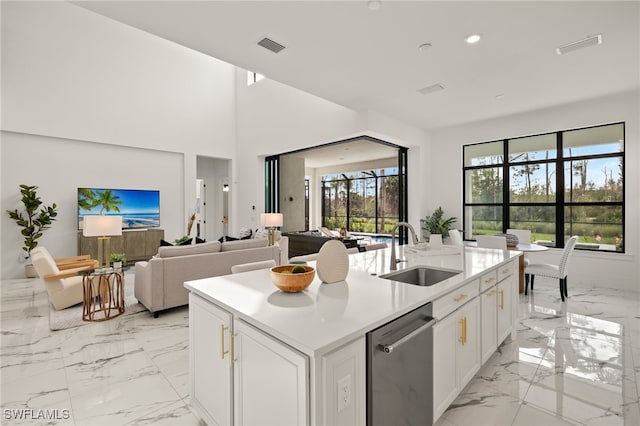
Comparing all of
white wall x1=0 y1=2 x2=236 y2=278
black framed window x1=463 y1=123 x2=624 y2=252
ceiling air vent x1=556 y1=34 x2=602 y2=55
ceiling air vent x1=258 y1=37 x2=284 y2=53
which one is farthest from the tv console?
ceiling air vent x1=556 y1=34 x2=602 y2=55

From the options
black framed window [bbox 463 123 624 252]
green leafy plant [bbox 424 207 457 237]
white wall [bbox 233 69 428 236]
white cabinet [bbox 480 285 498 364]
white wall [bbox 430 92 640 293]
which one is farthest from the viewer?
green leafy plant [bbox 424 207 457 237]

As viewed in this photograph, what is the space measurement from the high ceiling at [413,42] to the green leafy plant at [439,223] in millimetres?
2474

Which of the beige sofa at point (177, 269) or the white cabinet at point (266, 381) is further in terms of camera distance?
the beige sofa at point (177, 269)

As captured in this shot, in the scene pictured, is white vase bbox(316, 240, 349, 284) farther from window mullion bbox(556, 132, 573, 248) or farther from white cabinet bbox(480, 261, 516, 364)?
window mullion bbox(556, 132, 573, 248)

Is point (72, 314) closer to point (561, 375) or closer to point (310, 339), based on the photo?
point (310, 339)

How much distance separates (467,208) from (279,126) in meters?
4.42

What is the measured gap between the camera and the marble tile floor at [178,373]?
1.86 m

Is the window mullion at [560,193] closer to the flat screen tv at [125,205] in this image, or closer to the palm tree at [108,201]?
the flat screen tv at [125,205]

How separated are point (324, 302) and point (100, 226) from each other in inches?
122

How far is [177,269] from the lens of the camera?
3.49m

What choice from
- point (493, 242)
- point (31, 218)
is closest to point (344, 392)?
point (493, 242)

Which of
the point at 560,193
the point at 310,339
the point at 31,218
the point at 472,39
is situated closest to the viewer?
the point at 310,339

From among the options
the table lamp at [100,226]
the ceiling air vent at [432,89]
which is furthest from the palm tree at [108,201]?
the ceiling air vent at [432,89]

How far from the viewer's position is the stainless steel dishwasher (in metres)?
1.17
